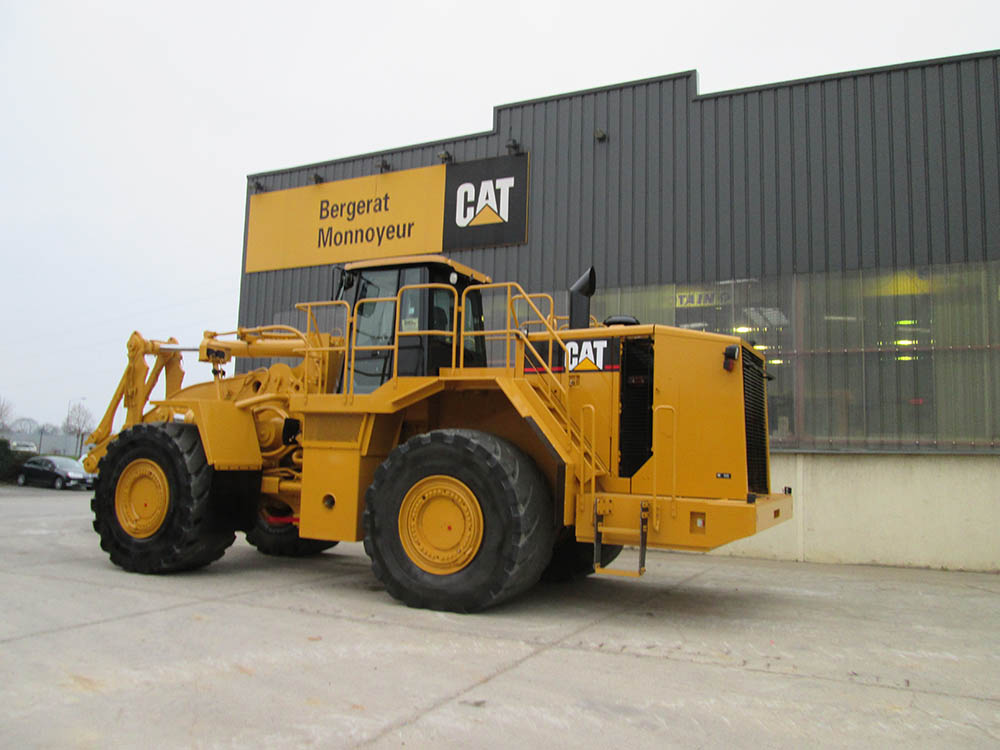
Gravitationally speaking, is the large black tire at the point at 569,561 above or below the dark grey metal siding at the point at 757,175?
below

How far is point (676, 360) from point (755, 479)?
4.41 feet

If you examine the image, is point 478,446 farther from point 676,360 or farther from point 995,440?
point 995,440

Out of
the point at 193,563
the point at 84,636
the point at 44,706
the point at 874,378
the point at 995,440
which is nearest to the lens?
the point at 44,706

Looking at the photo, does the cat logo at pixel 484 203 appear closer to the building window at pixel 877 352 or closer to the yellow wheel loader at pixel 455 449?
the building window at pixel 877 352

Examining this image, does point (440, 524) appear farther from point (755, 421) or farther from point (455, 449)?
point (755, 421)

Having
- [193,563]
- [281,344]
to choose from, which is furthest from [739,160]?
[193,563]

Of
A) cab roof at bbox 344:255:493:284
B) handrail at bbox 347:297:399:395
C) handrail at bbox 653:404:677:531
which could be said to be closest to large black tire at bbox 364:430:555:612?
handrail at bbox 653:404:677:531

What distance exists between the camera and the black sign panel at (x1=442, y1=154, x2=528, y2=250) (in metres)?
13.9

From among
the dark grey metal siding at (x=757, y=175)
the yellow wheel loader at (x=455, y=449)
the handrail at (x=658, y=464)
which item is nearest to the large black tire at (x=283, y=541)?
the yellow wheel loader at (x=455, y=449)

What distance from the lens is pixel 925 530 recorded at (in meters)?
10.6

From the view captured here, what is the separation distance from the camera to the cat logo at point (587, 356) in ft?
22.8

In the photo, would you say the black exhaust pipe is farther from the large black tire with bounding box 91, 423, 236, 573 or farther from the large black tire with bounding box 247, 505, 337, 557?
the large black tire with bounding box 247, 505, 337, 557

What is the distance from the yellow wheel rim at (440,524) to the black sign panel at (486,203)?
8.06 m

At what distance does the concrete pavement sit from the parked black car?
19548 mm
